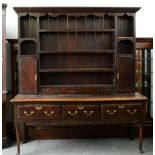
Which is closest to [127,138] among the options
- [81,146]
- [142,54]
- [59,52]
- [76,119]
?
[81,146]

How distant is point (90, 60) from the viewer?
Result: 3.31 m

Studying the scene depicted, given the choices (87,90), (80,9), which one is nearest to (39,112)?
(87,90)

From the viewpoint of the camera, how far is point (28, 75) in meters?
3.09

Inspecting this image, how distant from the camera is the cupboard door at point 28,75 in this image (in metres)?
3.07

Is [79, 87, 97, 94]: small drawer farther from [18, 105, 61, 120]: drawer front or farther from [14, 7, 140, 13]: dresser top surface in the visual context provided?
[14, 7, 140, 13]: dresser top surface

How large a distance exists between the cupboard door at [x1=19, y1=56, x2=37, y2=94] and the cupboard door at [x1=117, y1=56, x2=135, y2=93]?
113 cm

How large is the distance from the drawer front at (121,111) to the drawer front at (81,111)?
0.10m

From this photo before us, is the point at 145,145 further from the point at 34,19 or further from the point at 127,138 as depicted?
the point at 34,19

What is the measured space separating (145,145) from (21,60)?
205 cm

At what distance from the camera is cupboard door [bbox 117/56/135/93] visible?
3.11 meters
